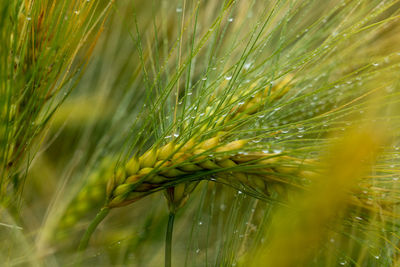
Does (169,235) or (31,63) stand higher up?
(31,63)

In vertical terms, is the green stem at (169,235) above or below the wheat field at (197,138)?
below

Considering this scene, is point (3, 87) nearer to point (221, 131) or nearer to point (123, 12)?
point (221, 131)

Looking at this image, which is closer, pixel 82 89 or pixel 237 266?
pixel 237 266

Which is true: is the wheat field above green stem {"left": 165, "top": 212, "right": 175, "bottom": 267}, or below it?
above

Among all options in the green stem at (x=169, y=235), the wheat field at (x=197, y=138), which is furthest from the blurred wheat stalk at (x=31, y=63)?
the green stem at (x=169, y=235)

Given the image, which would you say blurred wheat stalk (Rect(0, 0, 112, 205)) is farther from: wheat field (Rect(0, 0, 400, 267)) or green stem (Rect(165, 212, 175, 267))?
green stem (Rect(165, 212, 175, 267))

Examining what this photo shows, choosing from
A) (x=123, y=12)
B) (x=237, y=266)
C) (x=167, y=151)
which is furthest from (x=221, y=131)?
(x=123, y=12)

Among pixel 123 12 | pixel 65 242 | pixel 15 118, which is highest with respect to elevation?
pixel 123 12

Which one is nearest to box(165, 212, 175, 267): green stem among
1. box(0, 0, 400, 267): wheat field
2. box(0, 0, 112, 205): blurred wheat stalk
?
box(0, 0, 400, 267): wheat field

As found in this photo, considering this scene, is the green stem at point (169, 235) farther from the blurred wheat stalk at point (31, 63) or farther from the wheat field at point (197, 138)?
the blurred wheat stalk at point (31, 63)

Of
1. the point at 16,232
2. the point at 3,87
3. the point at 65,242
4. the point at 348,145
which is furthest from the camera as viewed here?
the point at 65,242

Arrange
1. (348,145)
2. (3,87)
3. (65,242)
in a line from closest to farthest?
(348,145) < (3,87) < (65,242)
